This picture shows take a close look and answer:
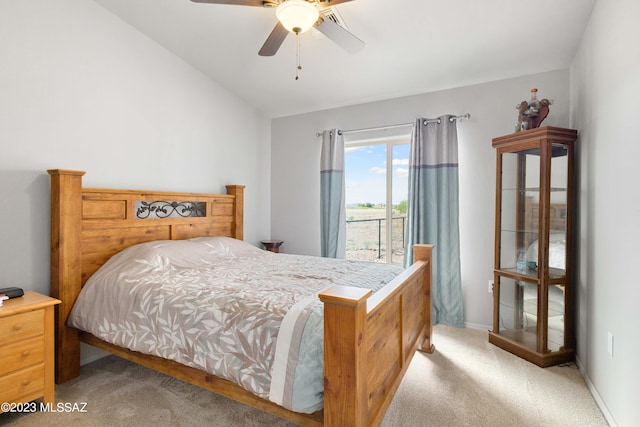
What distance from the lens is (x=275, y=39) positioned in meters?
2.12

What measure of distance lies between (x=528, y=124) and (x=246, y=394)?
2.94 meters

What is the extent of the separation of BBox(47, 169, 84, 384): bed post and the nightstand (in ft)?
0.82

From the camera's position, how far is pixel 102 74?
2.57 meters

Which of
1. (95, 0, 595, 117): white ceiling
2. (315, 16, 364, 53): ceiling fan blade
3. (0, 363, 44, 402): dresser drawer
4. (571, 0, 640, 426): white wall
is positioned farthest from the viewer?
(95, 0, 595, 117): white ceiling

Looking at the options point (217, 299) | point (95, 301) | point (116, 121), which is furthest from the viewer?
point (116, 121)

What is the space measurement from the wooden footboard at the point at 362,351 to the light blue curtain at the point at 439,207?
1406mm

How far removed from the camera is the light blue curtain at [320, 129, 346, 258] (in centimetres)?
388

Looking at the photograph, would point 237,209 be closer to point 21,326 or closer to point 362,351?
point 21,326

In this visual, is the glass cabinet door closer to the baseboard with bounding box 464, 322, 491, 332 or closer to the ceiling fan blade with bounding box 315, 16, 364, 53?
the baseboard with bounding box 464, 322, 491, 332

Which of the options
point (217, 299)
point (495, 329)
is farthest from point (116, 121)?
point (495, 329)

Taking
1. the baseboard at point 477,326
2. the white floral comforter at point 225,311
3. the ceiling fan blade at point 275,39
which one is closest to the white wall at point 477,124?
the baseboard at point 477,326

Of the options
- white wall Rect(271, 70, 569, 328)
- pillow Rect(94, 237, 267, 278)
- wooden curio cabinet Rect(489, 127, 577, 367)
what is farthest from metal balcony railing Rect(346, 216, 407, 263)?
pillow Rect(94, 237, 267, 278)

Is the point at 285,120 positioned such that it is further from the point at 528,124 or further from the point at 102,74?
the point at 528,124

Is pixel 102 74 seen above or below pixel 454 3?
below
